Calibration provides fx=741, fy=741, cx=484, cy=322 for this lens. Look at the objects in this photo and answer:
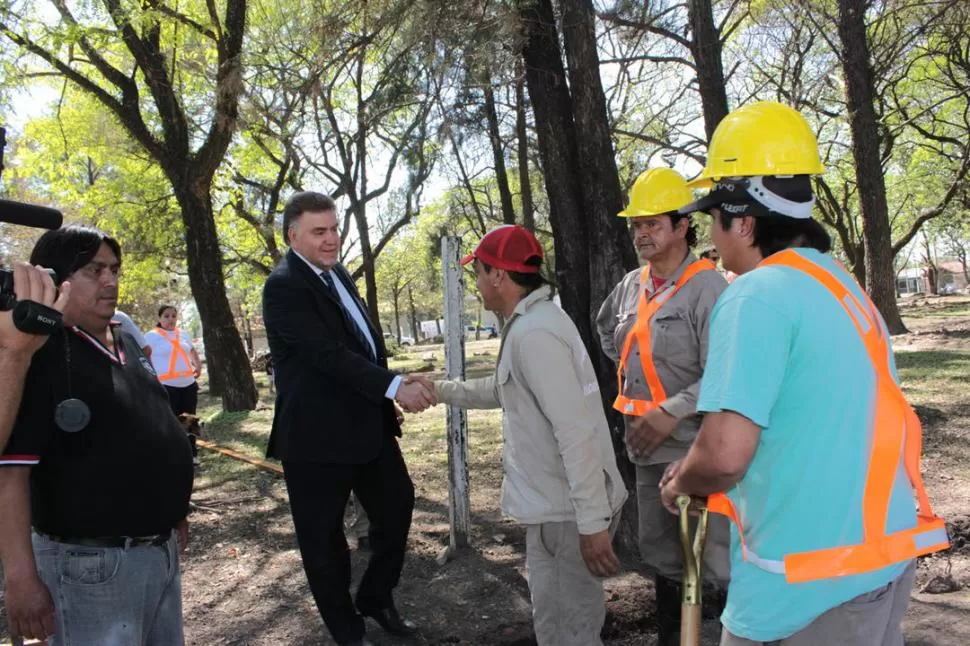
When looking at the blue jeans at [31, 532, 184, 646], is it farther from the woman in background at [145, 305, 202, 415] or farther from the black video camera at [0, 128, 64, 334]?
the woman in background at [145, 305, 202, 415]

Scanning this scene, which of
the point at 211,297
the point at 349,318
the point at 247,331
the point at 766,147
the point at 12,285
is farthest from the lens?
the point at 247,331

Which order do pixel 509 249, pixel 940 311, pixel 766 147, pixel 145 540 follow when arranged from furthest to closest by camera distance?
1. pixel 940 311
2. pixel 509 249
3. pixel 145 540
4. pixel 766 147

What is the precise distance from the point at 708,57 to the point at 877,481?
6370 mm

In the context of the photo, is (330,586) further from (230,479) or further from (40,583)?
(230,479)

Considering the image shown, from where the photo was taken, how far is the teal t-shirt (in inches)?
68.3

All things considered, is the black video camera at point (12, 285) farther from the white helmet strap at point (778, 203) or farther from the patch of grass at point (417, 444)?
the patch of grass at point (417, 444)

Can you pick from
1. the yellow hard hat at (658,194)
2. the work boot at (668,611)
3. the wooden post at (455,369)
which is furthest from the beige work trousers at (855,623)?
the wooden post at (455,369)

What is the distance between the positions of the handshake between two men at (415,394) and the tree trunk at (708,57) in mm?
4780

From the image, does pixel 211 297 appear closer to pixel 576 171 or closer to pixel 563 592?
pixel 576 171

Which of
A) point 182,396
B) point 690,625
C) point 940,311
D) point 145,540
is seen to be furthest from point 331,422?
point 940,311

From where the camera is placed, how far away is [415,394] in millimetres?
3807

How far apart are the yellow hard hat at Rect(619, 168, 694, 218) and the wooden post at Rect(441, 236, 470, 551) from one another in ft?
5.22

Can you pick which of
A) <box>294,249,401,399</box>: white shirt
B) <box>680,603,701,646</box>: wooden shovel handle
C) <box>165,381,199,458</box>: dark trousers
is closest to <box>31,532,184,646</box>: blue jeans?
<box>680,603,701,646</box>: wooden shovel handle

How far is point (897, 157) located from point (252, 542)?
2929 centimetres
